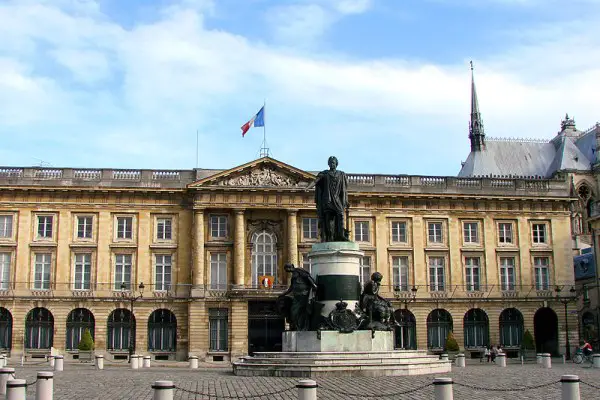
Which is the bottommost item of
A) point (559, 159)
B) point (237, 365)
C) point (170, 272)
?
point (237, 365)

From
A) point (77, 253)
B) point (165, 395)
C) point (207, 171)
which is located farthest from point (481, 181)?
point (165, 395)

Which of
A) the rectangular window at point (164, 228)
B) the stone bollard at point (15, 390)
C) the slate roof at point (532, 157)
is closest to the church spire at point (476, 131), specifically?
the slate roof at point (532, 157)

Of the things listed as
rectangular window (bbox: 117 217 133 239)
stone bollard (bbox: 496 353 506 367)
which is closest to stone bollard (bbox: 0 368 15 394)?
stone bollard (bbox: 496 353 506 367)

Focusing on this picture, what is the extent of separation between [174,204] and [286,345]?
1285 inches

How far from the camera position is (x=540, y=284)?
59.2 metres

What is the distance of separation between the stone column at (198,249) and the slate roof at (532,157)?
43212 mm

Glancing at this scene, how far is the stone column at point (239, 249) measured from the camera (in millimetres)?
54969

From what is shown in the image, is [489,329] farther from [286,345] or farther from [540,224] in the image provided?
[286,345]

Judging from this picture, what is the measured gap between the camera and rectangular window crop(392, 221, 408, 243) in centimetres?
5850

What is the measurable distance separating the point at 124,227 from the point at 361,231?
16.3 m

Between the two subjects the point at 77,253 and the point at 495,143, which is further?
the point at 495,143

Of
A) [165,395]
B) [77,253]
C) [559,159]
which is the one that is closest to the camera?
[165,395]

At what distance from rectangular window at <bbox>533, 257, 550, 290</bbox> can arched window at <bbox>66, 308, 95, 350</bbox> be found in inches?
1226

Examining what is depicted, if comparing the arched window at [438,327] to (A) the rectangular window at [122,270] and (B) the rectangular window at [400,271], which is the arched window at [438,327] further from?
(A) the rectangular window at [122,270]
